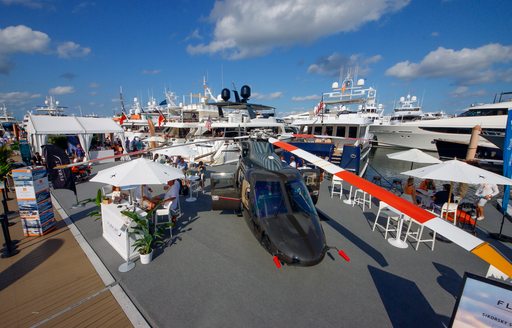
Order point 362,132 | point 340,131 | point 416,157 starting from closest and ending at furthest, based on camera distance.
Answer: point 416,157 → point 362,132 → point 340,131

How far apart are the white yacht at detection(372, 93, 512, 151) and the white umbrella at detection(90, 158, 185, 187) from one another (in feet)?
87.3

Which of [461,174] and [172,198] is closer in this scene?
[461,174]

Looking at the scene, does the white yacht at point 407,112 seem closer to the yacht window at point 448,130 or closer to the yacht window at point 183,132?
the yacht window at point 448,130

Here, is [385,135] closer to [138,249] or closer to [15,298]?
[138,249]

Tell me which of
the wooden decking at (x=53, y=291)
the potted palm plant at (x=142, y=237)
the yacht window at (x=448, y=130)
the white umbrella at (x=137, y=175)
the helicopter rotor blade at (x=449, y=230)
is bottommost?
the wooden decking at (x=53, y=291)

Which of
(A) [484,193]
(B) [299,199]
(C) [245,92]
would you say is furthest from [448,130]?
(B) [299,199]

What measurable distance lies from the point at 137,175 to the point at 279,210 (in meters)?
3.41

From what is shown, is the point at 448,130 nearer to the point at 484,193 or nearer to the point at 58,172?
the point at 484,193

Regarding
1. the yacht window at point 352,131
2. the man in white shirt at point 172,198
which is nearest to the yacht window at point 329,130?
the yacht window at point 352,131

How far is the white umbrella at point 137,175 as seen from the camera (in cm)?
466

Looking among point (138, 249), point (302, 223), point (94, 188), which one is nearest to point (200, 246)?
point (138, 249)

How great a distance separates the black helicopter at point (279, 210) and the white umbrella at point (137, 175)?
4.76 feet

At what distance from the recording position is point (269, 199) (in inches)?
171

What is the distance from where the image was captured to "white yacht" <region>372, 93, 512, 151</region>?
18806 millimetres
